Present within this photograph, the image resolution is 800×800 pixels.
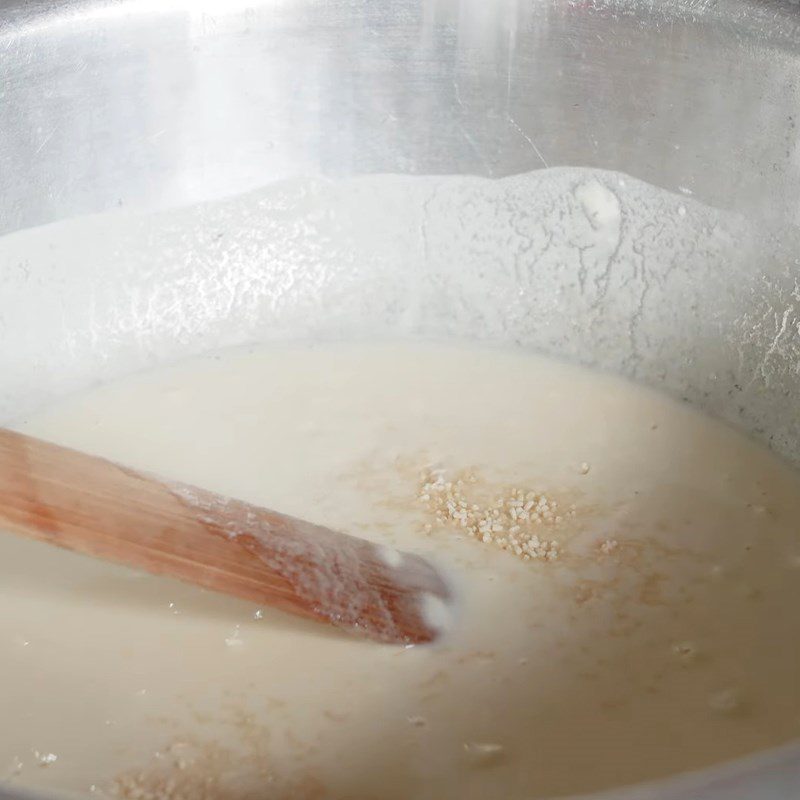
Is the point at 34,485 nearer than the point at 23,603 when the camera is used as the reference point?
Yes

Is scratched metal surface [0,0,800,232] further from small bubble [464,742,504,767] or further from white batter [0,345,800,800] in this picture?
small bubble [464,742,504,767]

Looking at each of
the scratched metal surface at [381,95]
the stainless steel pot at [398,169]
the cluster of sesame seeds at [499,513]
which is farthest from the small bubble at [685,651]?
the scratched metal surface at [381,95]

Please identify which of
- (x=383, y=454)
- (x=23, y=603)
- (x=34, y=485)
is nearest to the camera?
(x=34, y=485)

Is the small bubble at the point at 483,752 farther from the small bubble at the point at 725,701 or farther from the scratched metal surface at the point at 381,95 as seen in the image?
the scratched metal surface at the point at 381,95

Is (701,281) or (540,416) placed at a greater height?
(701,281)

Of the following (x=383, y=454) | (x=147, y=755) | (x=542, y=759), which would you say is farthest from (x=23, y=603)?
(x=542, y=759)

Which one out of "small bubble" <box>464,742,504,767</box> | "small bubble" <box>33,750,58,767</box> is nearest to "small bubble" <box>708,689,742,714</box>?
"small bubble" <box>464,742,504,767</box>

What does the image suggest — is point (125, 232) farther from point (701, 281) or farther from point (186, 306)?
point (701, 281)
